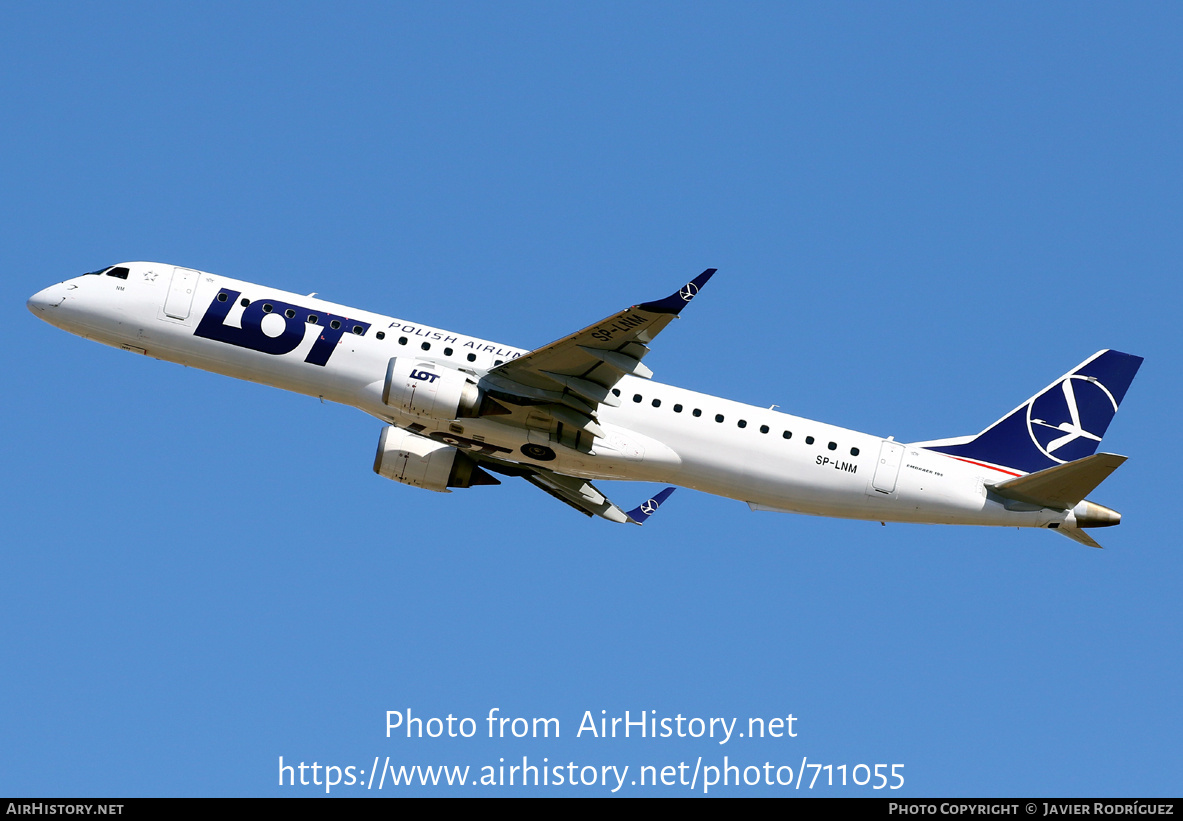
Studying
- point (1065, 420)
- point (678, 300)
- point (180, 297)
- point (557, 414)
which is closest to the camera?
point (678, 300)

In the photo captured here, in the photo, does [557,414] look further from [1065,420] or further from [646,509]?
[1065,420]

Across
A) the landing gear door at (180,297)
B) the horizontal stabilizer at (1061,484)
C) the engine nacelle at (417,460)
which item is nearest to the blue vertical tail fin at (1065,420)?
the horizontal stabilizer at (1061,484)

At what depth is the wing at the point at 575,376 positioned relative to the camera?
31297 millimetres

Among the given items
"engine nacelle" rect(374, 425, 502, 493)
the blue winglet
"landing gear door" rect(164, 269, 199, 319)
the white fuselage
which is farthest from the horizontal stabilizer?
"landing gear door" rect(164, 269, 199, 319)

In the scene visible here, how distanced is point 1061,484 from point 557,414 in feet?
47.6

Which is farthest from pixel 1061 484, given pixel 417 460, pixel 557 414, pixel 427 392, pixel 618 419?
pixel 417 460

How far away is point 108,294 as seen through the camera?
117 ft

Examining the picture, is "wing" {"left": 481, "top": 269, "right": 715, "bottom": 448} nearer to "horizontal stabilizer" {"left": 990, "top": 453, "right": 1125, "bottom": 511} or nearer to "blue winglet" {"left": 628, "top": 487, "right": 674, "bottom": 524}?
"blue winglet" {"left": 628, "top": 487, "right": 674, "bottom": 524}

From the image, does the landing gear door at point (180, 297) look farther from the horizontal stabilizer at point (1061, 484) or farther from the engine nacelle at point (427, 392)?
the horizontal stabilizer at point (1061, 484)

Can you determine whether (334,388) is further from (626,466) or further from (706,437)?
(706,437)

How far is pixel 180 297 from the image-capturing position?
35250 millimetres

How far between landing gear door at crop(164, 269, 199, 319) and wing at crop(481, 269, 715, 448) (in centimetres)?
928

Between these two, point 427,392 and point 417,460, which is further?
point 417,460
